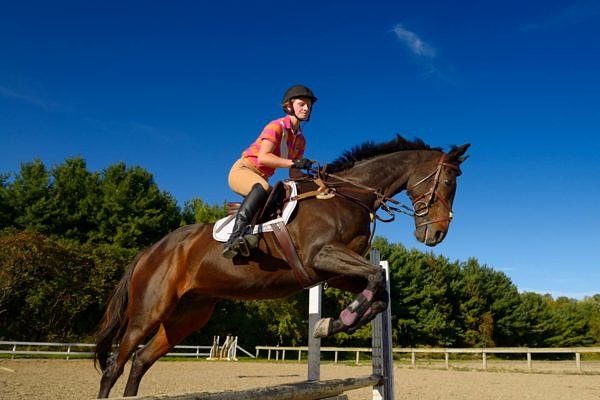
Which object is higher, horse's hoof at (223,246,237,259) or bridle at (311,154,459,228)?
bridle at (311,154,459,228)

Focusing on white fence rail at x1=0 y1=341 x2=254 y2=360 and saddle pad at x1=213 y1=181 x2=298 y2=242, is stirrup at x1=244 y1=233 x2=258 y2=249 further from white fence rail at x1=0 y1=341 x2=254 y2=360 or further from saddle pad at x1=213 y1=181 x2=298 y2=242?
white fence rail at x1=0 y1=341 x2=254 y2=360

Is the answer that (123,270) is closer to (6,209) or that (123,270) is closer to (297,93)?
(6,209)

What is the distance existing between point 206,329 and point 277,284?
29591mm

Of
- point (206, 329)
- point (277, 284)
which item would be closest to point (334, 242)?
point (277, 284)

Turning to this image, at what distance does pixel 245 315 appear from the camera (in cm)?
3375

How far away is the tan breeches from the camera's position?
4590mm

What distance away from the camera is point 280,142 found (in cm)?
457

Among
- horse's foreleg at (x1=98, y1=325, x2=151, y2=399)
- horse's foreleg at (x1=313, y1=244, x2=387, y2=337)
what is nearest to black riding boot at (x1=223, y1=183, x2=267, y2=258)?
horse's foreleg at (x1=313, y1=244, x2=387, y2=337)

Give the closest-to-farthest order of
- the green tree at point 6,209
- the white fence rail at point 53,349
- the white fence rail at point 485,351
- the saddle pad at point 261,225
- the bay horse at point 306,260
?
the bay horse at point 306,260, the saddle pad at point 261,225, the white fence rail at point 485,351, the white fence rail at point 53,349, the green tree at point 6,209

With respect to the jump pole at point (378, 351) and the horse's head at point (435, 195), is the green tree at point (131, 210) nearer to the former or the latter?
the jump pole at point (378, 351)

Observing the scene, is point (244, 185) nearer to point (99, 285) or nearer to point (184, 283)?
point (184, 283)

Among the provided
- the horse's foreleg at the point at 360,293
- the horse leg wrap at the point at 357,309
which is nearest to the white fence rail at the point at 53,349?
the horse's foreleg at the point at 360,293

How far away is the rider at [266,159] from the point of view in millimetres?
4145

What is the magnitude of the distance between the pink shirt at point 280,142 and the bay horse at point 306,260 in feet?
1.24
